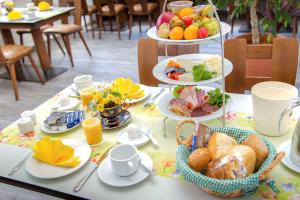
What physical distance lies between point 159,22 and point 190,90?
0.28 meters

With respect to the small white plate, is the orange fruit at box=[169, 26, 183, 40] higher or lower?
higher

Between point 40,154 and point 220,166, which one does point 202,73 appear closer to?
point 220,166

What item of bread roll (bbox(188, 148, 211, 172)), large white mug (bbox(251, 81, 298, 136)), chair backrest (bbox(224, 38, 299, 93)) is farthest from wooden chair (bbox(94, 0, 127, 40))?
bread roll (bbox(188, 148, 211, 172))

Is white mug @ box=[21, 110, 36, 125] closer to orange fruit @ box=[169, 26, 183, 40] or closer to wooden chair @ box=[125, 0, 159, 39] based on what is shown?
orange fruit @ box=[169, 26, 183, 40]

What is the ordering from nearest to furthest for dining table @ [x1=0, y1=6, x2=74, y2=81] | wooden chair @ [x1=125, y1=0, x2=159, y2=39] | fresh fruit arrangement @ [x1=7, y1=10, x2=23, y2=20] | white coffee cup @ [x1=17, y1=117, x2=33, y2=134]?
1. white coffee cup @ [x1=17, y1=117, x2=33, y2=134]
2. dining table @ [x1=0, y1=6, x2=74, y2=81]
3. fresh fruit arrangement @ [x1=7, y1=10, x2=23, y2=20]
4. wooden chair @ [x1=125, y1=0, x2=159, y2=39]

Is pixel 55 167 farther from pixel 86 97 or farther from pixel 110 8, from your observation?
pixel 110 8

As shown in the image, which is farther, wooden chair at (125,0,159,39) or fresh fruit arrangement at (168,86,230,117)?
wooden chair at (125,0,159,39)

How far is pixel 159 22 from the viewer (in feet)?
3.74

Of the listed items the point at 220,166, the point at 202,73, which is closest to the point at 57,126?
the point at 202,73

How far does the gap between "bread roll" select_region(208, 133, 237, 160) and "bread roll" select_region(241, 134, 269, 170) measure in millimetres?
45

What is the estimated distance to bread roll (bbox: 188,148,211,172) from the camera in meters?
0.84

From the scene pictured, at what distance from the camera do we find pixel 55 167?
100 cm

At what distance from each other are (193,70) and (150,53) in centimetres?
66

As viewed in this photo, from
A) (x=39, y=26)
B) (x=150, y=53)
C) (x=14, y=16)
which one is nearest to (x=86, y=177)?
(x=150, y=53)
